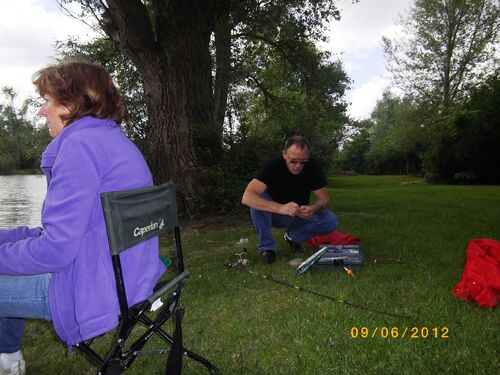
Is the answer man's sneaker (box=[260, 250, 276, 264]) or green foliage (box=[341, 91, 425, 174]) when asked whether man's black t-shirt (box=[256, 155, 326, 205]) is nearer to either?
man's sneaker (box=[260, 250, 276, 264])

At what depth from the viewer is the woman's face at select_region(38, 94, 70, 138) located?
1.83 metres

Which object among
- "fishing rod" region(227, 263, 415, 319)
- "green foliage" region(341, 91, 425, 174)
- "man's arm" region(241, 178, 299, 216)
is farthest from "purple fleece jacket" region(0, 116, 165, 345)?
"green foliage" region(341, 91, 425, 174)

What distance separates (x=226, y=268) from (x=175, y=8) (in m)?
6.04

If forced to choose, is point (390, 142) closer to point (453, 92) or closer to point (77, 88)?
point (453, 92)

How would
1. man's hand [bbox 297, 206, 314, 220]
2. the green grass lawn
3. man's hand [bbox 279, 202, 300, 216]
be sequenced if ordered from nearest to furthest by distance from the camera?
1. the green grass lawn
2. man's hand [bbox 279, 202, 300, 216]
3. man's hand [bbox 297, 206, 314, 220]

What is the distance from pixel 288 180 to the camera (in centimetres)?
521

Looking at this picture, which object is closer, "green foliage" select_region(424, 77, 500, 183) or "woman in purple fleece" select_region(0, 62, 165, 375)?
"woman in purple fleece" select_region(0, 62, 165, 375)

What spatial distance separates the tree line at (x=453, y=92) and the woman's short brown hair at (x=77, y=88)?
2329cm

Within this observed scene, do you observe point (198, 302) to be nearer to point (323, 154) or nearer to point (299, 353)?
point (299, 353)

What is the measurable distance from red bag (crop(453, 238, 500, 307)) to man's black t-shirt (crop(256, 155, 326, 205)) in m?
2.06

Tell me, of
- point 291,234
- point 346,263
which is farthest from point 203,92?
point 346,263

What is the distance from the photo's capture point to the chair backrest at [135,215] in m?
1.62

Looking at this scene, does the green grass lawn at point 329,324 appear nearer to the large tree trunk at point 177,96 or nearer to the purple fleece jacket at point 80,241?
the purple fleece jacket at point 80,241
